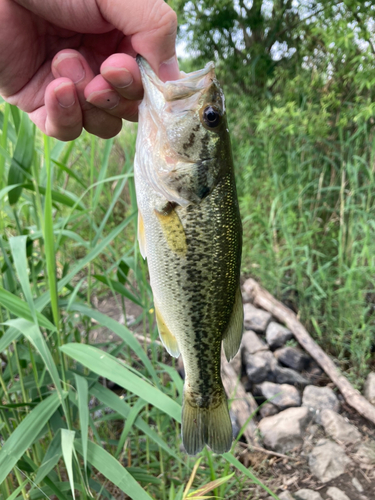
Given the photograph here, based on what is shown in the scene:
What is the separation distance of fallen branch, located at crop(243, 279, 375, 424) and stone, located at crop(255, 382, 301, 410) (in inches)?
13.8

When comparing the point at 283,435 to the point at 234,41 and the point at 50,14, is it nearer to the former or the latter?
the point at 50,14

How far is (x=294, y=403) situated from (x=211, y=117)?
2357mm

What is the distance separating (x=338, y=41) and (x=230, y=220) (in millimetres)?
2769

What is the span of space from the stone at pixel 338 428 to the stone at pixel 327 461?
0.31 feet

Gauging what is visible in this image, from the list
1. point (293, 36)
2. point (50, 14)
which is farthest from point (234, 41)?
point (50, 14)

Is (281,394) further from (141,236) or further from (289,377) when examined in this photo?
(141,236)

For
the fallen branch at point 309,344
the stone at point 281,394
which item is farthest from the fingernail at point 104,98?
the fallen branch at point 309,344

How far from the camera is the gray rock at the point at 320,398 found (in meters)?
2.77

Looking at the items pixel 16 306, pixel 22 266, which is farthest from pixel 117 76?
pixel 16 306

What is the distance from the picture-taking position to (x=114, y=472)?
4.31 ft

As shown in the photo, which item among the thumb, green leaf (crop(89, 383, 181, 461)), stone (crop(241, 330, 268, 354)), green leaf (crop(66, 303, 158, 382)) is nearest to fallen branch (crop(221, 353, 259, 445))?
stone (crop(241, 330, 268, 354))

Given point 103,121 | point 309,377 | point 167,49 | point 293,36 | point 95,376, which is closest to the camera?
point 167,49

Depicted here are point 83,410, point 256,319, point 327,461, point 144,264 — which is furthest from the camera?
point 256,319

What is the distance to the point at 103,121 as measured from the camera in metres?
1.51
